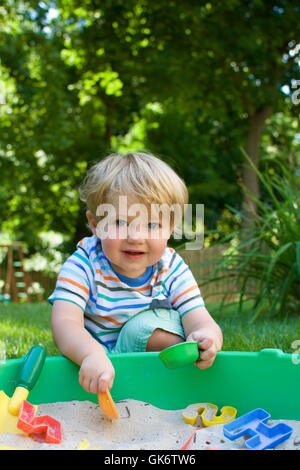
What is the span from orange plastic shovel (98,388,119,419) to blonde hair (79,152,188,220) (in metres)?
0.50

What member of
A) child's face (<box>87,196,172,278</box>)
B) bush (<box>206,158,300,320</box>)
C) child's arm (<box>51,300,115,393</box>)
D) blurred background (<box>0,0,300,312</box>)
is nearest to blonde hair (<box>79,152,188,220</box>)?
child's face (<box>87,196,172,278</box>)

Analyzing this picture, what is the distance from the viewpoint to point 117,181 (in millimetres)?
1246

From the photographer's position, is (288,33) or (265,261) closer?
(265,261)

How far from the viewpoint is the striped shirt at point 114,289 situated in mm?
1263

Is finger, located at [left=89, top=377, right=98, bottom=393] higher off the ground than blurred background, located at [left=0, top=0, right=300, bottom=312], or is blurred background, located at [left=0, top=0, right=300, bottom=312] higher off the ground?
blurred background, located at [left=0, top=0, right=300, bottom=312]

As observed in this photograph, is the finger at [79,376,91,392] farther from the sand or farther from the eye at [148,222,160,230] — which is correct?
the eye at [148,222,160,230]

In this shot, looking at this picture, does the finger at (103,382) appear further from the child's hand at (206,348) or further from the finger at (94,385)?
the child's hand at (206,348)

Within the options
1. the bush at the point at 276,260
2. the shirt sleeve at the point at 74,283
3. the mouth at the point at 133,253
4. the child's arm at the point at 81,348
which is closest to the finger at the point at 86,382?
the child's arm at the point at 81,348

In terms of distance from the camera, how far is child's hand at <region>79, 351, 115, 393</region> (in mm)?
940

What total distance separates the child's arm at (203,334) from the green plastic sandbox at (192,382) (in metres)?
0.04

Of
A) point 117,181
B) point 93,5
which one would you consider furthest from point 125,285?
point 93,5

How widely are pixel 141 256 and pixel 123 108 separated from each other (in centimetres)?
813
